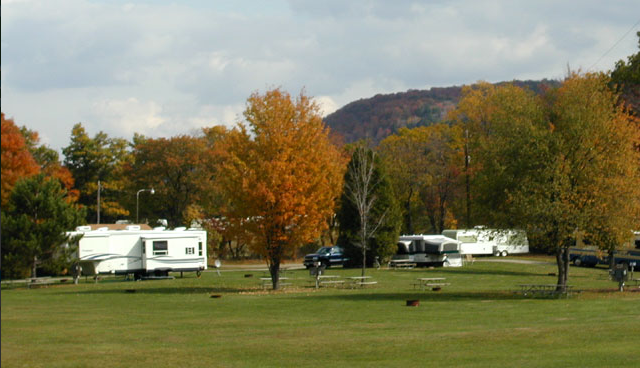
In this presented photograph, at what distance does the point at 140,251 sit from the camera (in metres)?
48.0

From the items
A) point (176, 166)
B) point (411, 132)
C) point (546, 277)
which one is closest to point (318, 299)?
point (546, 277)

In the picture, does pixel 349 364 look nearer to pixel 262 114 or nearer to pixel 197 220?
pixel 262 114

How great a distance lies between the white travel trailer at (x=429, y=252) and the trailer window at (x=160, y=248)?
19611 millimetres

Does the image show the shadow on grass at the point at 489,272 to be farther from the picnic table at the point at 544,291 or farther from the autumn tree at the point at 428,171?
the autumn tree at the point at 428,171

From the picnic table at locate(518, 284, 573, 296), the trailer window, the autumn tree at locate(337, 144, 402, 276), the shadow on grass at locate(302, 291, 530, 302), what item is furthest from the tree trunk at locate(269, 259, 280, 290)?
the autumn tree at locate(337, 144, 402, 276)

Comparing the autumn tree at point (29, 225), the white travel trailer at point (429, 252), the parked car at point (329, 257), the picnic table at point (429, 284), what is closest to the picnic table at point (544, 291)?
the picnic table at point (429, 284)

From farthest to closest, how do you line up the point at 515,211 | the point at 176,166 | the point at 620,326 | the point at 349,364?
the point at 176,166, the point at 515,211, the point at 620,326, the point at 349,364

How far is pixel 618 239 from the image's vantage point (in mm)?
31156

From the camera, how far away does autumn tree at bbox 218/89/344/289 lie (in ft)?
118

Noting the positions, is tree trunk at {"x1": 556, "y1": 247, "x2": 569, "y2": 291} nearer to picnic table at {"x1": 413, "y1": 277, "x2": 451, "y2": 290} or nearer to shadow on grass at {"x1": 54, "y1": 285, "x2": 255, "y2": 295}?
picnic table at {"x1": 413, "y1": 277, "x2": 451, "y2": 290}

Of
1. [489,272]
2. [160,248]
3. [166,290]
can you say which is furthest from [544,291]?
[160,248]

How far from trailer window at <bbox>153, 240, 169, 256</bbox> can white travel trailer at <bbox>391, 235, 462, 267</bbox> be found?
19.6 meters

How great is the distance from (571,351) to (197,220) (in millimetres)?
55210

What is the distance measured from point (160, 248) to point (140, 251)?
1317 millimetres
